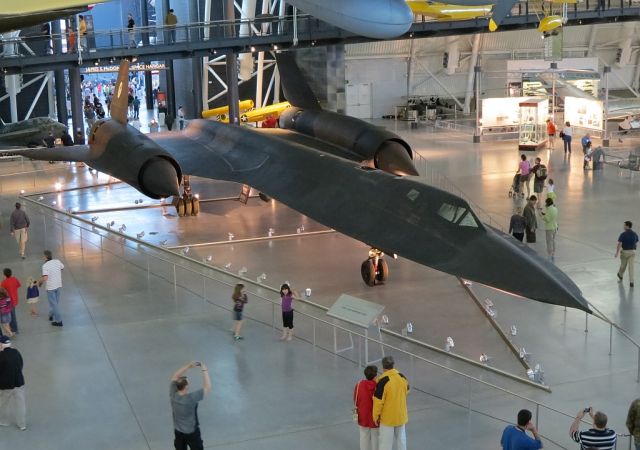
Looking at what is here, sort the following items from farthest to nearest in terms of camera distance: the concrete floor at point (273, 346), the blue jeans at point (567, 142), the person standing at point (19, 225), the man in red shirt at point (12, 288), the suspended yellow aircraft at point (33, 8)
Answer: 1. the blue jeans at point (567, 142)
2. the person standing at point (19, 225)
3. the man in red shirt at point (12, 288)
4. the suspended yellow aircraft at point (33, 8)
5. the concrete floor at point (273, 346)

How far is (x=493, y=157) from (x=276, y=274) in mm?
16465

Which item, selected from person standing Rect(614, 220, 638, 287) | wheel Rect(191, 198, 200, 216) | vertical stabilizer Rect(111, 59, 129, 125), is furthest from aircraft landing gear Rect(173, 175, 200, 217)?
person standing Rect(614, 220, 638, 287)

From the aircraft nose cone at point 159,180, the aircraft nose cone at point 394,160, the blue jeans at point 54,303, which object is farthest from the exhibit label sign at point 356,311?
the aircraft nose cone at point 394,160

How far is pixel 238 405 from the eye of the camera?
407 inches

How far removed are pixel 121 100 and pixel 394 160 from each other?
21.7 feet

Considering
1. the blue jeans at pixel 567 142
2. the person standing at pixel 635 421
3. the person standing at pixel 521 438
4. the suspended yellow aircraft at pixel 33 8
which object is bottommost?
the person standing at pixel 635 421

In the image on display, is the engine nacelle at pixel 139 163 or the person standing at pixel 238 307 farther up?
the engine nacelle at pixel 139 163

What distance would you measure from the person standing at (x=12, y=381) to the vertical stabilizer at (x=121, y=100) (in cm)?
1037

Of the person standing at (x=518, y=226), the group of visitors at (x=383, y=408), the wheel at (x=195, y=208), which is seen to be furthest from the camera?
the wheel at (x=195, y=208)

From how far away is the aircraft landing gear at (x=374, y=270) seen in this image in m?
15.2

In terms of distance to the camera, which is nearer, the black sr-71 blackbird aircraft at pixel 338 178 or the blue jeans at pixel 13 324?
the black sr-71 blackbird aircraft at pixel 338 178

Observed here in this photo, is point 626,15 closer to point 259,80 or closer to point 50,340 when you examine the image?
point 259,80

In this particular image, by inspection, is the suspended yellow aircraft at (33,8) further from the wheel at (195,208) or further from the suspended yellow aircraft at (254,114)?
the suspended yellow aircraft at (254,114)

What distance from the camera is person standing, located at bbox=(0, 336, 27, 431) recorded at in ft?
31.2
